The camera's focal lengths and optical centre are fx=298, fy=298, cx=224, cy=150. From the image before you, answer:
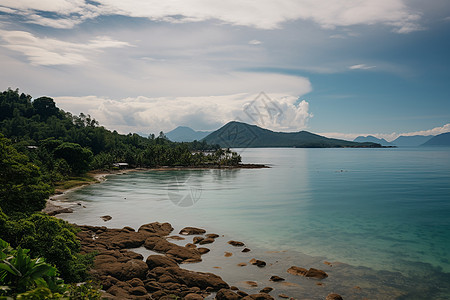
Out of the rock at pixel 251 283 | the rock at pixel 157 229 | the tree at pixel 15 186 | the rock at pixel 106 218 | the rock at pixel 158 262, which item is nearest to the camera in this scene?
the rock at pixel 251 283

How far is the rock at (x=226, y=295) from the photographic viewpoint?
15.7 metres

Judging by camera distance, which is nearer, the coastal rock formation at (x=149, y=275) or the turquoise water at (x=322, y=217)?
the coastal rock formation at (x=149, y=275)

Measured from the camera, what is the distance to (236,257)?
23.2m

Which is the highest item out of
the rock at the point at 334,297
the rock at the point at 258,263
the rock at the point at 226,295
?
the rock at the point at 226,295

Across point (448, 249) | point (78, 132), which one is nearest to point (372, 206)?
point (448, 249)

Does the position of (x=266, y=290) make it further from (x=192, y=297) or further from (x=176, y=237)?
(x=176, y=237)

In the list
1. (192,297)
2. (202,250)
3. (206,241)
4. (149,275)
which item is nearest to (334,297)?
(192,297)

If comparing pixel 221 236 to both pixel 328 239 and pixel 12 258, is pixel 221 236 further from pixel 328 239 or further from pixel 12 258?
pixel 12 258

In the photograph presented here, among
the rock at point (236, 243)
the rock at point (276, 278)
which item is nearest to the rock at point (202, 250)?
the rock at point (236, 243)

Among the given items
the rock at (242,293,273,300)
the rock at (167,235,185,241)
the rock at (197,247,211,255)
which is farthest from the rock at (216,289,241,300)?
the rock at (167,235,185,241)

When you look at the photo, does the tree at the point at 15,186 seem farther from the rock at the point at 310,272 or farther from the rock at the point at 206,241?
the rock at the point at 310,272

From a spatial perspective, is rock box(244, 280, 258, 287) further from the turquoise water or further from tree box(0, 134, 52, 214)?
tree box(0, 134, 52, 214)

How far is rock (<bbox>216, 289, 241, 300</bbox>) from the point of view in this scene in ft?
51.4

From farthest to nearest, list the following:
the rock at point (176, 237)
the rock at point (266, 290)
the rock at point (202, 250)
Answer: the rock at point (176, 237) < the rock at point (202, 250) < the rock at point (266, 290)
